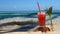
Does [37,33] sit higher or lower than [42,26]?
lower

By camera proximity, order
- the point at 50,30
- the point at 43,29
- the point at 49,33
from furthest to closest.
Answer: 1. the point at 50,30
2. the point at 49,33
3. the point at 43,29

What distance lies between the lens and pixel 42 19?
4637mm

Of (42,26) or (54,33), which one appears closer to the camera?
(42,26)

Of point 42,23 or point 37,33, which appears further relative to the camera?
point 37,33

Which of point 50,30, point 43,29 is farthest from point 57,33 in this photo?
point 43,29

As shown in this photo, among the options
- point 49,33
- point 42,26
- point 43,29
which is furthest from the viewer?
point 49,33

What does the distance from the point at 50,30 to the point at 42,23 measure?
3588mm

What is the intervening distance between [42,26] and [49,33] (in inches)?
119

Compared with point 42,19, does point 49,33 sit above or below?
below

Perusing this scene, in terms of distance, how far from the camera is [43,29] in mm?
4121

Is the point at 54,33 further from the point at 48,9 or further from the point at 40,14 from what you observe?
the point at 40,14

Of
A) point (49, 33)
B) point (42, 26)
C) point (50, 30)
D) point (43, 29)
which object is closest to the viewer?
point (43, 29)

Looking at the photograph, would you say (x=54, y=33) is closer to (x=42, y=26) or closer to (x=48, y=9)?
(x=48, y=9)

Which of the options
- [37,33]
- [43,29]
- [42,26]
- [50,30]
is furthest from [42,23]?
[50,30]
